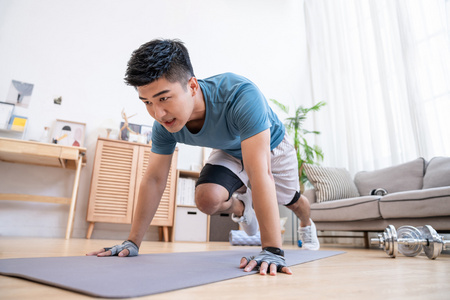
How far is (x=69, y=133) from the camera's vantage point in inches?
138

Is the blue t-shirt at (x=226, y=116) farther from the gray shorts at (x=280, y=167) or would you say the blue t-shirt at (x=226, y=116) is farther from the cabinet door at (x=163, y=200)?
the cabinet door at (x=163, y=200)

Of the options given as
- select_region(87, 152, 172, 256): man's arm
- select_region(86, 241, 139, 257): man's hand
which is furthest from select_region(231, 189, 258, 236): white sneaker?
select_region(86, 241, 139, 257): man's hand

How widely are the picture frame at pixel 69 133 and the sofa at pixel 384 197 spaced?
2.64 m

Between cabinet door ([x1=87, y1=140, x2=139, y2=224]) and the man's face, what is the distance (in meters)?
2.34

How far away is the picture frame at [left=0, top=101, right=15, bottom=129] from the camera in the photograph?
3198 mm

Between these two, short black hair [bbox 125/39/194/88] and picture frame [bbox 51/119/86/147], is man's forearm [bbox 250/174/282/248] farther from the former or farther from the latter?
picture frame [bbox 51/119/86/147]

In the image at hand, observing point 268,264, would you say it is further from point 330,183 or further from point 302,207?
point 330,183

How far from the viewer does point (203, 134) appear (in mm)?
1292

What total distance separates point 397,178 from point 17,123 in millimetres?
3988

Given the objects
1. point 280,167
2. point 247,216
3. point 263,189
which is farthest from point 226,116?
point 247,216

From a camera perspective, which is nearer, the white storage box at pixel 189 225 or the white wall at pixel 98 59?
the white wall at pixel 98 59

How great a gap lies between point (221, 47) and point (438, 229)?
3.76 metres

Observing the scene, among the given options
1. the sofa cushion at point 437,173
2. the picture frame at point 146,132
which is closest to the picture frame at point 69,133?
the picture frame at point 146,132

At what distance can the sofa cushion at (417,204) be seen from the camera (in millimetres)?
2002
